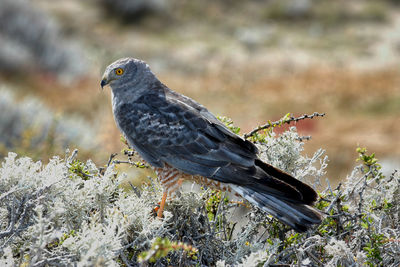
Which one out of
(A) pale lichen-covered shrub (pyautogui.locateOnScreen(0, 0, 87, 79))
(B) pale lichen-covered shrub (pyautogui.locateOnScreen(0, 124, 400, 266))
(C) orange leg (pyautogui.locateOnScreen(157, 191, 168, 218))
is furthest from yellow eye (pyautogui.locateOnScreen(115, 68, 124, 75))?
(A) pale lichen-covered shrub (pyautogui.locateOnScreen(0, 0, 87, 79))

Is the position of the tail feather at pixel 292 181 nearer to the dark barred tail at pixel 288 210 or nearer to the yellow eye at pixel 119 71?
the dark barred tail at pixel 288 210

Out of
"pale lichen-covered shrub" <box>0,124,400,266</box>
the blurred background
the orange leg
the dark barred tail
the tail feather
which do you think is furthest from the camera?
the blurred background

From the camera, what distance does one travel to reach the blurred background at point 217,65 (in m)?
9.19

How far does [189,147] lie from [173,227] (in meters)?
0.78

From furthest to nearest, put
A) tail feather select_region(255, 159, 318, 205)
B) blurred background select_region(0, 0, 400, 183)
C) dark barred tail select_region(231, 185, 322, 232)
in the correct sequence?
blurred background select_region(0, 0, 400, 183)
tail feather select_region(255, 159, 318, 205)
dark barred tail select_region(231, 185, 322, 232)

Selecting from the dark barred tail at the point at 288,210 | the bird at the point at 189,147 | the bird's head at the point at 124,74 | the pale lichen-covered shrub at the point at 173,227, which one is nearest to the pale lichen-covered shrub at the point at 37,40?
the bird's head at the point at 124,74

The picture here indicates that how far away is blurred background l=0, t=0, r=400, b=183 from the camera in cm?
919

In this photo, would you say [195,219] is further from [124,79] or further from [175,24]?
[175,24]

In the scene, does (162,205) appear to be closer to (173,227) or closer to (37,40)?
(173,227)

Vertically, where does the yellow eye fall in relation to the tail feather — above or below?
above

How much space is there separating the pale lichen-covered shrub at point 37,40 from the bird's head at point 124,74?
36.5 ft

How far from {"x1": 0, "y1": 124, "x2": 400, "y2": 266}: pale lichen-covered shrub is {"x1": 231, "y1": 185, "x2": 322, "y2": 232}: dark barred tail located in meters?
0.09

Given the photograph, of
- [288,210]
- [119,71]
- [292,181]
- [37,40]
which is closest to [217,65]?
[37,40]

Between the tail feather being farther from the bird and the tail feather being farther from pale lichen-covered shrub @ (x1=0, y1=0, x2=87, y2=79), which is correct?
pale lichen-covered shrub @ (x1=0, y1=0, x2=87, y2=79)
